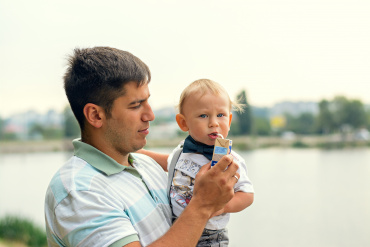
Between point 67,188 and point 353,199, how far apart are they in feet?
66.1

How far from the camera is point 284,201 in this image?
1920 cm

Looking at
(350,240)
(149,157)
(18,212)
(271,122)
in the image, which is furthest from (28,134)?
(350,240)

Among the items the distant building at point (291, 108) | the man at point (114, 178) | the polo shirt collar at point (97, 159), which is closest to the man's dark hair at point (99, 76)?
the man at point (114, 178)

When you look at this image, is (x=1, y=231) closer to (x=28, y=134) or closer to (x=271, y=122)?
(x=28, y=134)

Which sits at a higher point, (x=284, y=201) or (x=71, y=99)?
(x=71, y=99)

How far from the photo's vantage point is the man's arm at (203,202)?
1126mm

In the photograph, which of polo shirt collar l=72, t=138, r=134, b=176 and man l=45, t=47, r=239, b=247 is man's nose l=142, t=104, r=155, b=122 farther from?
polo shirt collar l=72, t=138, r=134, b=176

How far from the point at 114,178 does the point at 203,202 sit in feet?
1.00

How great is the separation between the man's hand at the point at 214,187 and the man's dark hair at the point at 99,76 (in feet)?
1.29

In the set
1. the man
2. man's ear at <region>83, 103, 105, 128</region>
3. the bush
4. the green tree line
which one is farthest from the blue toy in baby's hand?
the green tree line

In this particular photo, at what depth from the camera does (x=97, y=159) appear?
1.30m

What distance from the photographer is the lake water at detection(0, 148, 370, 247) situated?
1758 cm

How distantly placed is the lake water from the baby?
15.8 metres

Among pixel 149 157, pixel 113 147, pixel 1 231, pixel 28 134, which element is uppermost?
pixel 113 147
